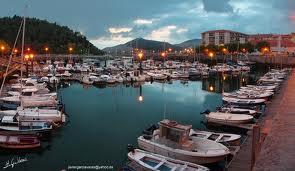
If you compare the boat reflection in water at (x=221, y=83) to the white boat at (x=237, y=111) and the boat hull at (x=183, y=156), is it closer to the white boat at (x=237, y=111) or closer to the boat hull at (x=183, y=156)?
the white boat at (x=237, y=111)

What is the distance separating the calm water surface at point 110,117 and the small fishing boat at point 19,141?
351 mm

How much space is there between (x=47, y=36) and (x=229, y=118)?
Result: 13551cm

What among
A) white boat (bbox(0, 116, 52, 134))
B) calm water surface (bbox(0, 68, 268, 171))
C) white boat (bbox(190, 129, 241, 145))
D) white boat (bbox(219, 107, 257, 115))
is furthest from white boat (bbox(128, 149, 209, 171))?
white boat (bbox(219, 107, 257, 115))

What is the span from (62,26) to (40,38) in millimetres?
33305

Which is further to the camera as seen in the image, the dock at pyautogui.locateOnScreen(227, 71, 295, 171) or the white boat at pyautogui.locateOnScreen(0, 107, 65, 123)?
the white boat at pyautogui.locateOnScreen(0, 107, 65, 123)

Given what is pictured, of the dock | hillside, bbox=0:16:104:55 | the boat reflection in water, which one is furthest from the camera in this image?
hillside, bbox=0:16:104:55

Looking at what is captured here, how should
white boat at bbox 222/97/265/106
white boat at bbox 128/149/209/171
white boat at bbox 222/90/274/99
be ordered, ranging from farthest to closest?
white boat at bbox 222/90/274/99
white boat at bbox 222/97/265/106
white boat at bbox 128/149/209/171

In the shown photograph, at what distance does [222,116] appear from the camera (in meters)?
28.8

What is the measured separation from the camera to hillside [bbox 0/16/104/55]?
138 m

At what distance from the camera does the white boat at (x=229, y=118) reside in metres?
27.8

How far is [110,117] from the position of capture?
3419 cm

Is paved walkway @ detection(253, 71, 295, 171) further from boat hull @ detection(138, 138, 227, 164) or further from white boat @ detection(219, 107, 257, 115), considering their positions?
white boat @ detection(219, 107, 257, 115)

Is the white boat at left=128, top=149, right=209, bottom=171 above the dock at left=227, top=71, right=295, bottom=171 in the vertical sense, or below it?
below

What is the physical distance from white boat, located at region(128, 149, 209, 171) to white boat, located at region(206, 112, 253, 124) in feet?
36.1
